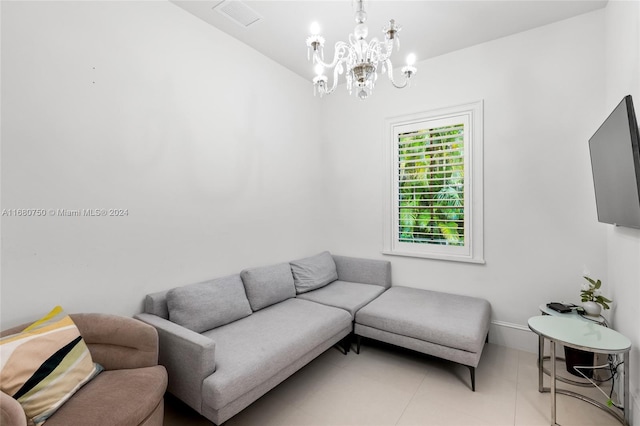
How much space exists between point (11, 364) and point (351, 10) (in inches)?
117

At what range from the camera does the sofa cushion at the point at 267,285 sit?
2.69 metres

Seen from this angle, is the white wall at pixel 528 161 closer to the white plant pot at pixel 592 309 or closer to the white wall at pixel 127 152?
the white plant pot at pixel 592 309

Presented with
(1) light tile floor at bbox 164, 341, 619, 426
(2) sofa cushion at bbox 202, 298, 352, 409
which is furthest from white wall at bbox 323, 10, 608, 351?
(2) sofa cushion at bbox 202, 298, 352, 409

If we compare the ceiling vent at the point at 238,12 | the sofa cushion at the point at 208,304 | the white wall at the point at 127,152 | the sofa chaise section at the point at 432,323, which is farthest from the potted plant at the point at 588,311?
the ceiling vent at the point at 238,12

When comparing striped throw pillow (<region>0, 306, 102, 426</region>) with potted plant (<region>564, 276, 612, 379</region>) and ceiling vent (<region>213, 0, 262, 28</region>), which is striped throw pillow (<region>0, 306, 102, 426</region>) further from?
potted plant (<region>564, 276, 612, 379</region>)

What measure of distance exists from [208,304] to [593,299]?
295 cm

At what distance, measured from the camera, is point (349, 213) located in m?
3.82

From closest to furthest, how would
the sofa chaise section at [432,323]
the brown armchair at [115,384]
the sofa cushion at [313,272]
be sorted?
the brown armchair at [115,384] → the sofa chaise section at [432,323] → the sofa cushion at [313,272]

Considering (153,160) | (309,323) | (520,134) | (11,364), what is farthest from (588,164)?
(11,364)

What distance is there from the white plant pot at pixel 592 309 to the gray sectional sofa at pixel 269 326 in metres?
0.69

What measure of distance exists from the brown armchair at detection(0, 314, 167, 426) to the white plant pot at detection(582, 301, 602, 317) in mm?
2916

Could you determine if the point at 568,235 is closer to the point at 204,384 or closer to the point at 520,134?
the point at 520,134

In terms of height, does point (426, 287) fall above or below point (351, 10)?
below

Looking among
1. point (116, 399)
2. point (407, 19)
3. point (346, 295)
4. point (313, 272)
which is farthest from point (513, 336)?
point (116, 399)
